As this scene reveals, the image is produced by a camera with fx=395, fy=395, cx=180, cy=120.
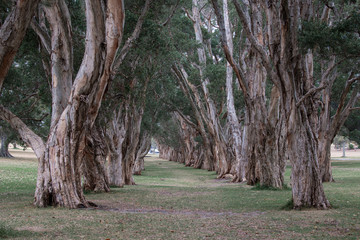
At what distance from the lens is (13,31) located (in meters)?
5.48

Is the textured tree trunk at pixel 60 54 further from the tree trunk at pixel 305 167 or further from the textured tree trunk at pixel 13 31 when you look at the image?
the tree trunk at pixel 305 167

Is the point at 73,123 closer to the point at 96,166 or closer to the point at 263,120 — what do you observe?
the point at 96,166

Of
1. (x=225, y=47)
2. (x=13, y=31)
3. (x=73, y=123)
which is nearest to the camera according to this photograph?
(x=13, y=31)

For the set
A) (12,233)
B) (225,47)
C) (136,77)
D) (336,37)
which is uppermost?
(225,47)

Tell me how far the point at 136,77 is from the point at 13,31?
500 inches

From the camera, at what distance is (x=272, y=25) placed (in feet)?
35.0

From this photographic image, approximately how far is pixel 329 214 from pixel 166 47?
9.64 meters

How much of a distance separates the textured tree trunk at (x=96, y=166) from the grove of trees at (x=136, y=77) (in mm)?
47

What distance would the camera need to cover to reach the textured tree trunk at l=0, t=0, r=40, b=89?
5.41 m

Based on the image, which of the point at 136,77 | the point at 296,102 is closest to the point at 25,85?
the point at 136,77

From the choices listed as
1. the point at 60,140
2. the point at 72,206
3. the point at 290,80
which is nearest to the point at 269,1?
the point at 290,80

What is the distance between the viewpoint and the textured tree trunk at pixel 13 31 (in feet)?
17.7

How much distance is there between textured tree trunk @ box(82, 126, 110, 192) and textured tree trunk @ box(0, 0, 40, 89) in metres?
10.3

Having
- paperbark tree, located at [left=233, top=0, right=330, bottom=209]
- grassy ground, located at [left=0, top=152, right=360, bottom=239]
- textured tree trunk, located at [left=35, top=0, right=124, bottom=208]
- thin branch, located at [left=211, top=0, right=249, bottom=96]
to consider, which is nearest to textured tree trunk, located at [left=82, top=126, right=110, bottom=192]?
grassy ground, located at [left=0, top=152, right=360, bottom=239]
